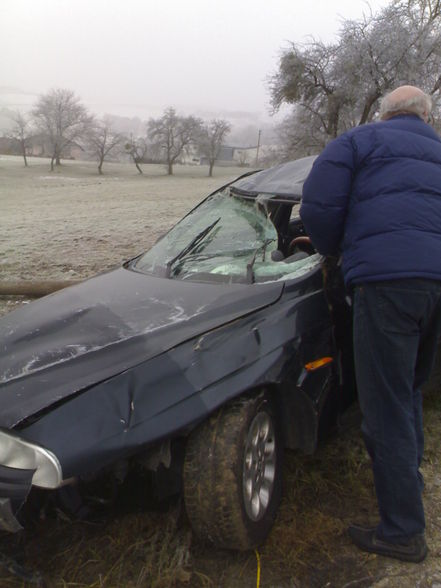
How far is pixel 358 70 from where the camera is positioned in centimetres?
1756

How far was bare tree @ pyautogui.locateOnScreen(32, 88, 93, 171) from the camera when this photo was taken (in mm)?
56594

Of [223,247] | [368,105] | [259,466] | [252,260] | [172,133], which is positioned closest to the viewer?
[259,466]

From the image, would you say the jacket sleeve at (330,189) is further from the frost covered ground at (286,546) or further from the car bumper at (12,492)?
the car bumper at (12,492)

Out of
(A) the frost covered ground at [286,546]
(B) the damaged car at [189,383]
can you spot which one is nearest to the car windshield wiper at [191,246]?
(B) the damaged car at [189,383]

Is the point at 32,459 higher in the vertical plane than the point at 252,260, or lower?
lower

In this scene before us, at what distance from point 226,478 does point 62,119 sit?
61529 millimetres

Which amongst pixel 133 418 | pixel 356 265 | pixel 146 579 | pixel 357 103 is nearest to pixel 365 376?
pixel 356 265

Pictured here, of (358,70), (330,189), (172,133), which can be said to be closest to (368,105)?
(358,70)

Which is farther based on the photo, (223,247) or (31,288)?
(31,288)

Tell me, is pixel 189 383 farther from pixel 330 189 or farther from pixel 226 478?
pixel 330 189

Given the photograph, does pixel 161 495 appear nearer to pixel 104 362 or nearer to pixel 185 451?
pixel 185 451

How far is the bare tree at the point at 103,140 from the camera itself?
2117 inches

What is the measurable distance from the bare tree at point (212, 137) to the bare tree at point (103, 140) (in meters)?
9.30

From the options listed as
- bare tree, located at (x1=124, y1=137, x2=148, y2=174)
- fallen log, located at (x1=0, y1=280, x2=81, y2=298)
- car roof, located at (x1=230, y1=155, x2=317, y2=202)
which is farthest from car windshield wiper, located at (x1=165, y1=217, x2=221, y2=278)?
bare tree, located at (x1=124, y1=137, x2=148, y2=174)
